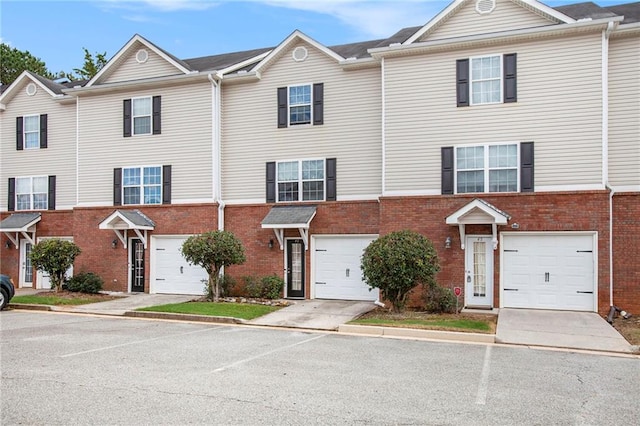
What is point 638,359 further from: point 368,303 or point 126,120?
point 126,120

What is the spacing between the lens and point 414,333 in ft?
38.1

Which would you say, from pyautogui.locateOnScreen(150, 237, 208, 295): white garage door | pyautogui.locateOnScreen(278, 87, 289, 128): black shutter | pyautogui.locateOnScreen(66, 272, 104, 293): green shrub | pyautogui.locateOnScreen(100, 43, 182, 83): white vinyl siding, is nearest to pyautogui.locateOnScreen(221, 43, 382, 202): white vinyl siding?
pyautogui.locateOnScreen(278, 87, 289, 128): black shutter

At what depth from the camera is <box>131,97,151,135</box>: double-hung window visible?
20.2m

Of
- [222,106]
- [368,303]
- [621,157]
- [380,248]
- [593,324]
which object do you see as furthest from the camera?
[222,106]

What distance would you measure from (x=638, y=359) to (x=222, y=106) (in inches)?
604

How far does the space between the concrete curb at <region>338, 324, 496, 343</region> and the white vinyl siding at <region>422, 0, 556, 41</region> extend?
9411 mm

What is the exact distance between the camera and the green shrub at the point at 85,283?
1895cm

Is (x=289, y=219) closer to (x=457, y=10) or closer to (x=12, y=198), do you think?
(x=457, y=10)

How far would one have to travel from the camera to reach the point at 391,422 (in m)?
5.88

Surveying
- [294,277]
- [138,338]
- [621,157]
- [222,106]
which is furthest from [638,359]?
[222,106]

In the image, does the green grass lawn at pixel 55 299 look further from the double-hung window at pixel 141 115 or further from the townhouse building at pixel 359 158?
the double-hung window at pixel 141 115

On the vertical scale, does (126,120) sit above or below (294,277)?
above

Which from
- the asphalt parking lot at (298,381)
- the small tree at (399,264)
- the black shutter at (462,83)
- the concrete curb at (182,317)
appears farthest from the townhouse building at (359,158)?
the asphalt parking lot at (298,381)

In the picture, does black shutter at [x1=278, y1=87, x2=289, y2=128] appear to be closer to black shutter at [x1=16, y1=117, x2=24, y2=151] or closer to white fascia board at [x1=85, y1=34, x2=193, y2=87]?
white fascia board at [x1=85, y1=34, x2=193, y2=87]
